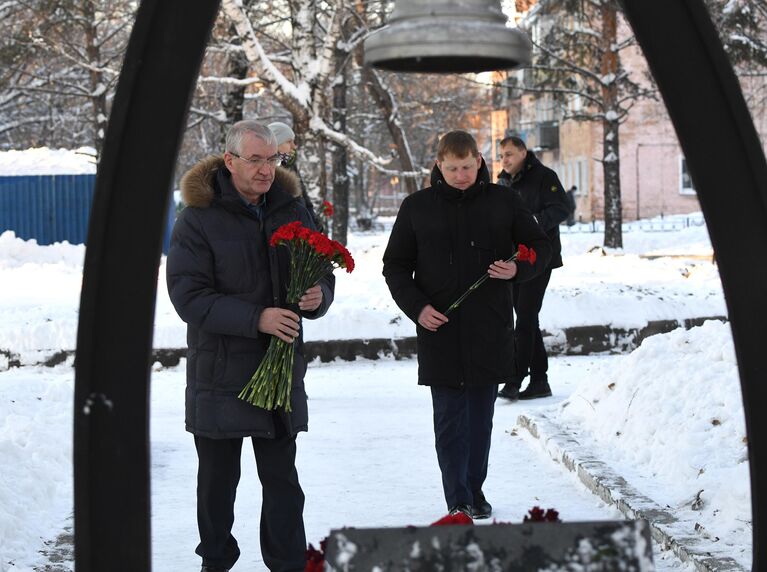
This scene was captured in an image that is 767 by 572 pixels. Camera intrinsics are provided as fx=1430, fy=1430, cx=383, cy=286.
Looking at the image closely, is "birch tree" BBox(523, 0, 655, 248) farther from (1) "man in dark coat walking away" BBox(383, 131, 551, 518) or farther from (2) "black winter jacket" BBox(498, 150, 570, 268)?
(1) "man in dark coat walking away" BBox(383, 131, 551, 518)

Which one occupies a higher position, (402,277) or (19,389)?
(402,277)

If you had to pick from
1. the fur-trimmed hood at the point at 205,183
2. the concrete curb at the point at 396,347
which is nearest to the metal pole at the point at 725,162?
the fur-trimmed hood at the point at 205,183

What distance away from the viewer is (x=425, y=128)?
55406 mm

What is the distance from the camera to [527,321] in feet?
34.2

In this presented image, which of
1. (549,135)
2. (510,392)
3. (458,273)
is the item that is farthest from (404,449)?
(549,135)

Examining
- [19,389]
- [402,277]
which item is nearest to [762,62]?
[19,389]

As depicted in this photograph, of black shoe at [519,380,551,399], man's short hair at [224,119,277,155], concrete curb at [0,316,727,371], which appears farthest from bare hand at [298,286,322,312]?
concrete curb at [0,316,727,371]

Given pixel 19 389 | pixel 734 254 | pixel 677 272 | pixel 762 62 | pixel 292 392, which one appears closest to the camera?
pixel 734 254

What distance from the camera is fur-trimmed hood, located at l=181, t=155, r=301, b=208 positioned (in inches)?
218

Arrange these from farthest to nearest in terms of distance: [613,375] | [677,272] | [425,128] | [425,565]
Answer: [425,128] → [677,272] → [613,375] → [425,565]

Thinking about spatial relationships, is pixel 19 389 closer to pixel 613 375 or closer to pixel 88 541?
pixel 613 375

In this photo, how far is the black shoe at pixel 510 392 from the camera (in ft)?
35.5

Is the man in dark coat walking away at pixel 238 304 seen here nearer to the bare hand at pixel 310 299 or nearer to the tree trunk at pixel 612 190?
the bare hand at pixel 310 299

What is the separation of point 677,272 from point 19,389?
1250 cm
